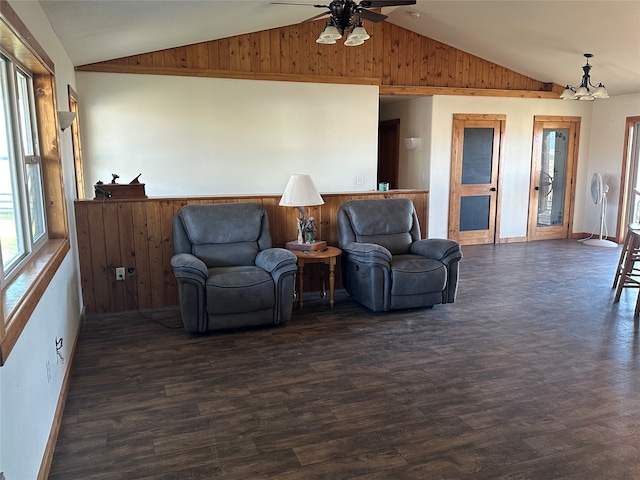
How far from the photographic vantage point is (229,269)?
4.30 m

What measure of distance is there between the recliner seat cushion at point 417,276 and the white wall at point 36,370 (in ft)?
8.55

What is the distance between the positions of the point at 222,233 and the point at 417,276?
5.81ft

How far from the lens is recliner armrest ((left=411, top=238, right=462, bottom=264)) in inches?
183

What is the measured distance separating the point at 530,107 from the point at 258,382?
7082 millimetres

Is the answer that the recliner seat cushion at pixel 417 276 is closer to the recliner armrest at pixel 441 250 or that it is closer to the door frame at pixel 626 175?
the recliner armrest at pixel 441 250

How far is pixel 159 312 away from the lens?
4.66m

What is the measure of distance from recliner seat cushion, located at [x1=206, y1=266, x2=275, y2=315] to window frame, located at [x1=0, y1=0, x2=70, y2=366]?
1079 millimetres

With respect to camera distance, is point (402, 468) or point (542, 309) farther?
point (542, 309)

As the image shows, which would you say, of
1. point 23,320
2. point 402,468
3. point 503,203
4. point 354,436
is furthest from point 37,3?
point 503,203

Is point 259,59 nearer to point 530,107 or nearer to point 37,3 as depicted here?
point 37,3

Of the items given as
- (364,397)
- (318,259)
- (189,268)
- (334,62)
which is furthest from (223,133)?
(364,397)

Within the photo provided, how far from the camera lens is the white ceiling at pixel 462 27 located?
156 inches

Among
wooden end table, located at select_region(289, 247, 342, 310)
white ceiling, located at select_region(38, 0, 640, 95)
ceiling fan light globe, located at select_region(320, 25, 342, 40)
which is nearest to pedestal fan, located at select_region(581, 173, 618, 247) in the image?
white ceiling, located at select_region(38, 0, 640, 95)

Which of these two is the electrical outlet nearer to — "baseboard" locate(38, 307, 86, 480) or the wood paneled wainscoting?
the wood paneled wainscoting
